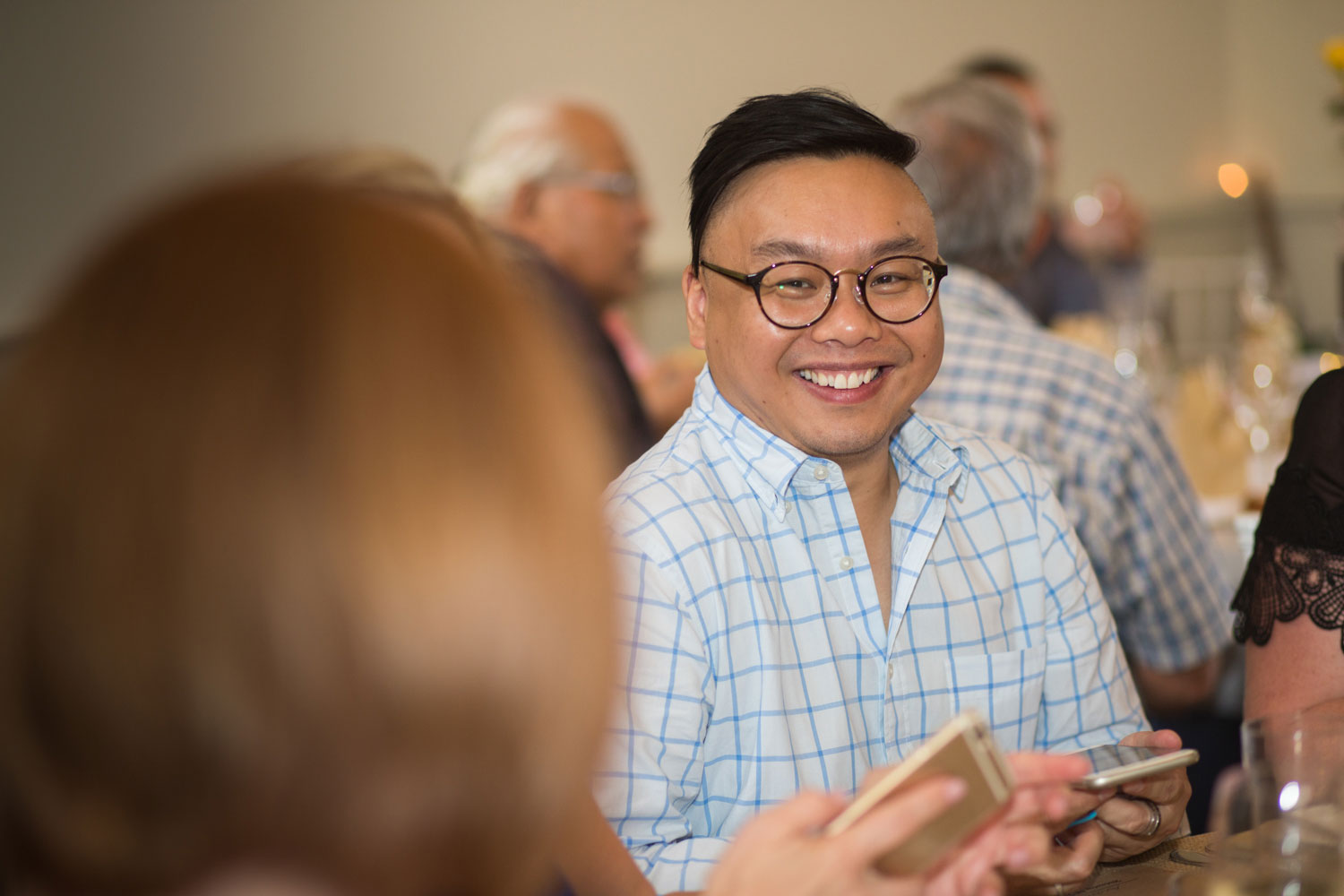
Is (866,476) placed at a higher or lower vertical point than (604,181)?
lower

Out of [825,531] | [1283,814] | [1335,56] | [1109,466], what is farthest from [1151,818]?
[1335,56]

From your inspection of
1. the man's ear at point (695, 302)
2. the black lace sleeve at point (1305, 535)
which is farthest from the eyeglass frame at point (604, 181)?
the black lace sleeve at point (1305, 535)

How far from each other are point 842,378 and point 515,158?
208 centimetres

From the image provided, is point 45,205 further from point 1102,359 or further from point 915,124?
point 1102,359

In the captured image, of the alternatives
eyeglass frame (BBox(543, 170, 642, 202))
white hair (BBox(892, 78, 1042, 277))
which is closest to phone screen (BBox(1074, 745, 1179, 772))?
white hair (BBox(892, 78, 1042, 277))

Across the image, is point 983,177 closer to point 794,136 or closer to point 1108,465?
point 1108,465

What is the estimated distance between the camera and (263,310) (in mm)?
485

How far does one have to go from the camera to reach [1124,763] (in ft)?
3.62

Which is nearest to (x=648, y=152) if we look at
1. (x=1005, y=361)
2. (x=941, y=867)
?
(x=1005, y=361)

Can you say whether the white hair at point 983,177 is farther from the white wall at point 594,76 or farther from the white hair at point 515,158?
the white wall at point 594,76

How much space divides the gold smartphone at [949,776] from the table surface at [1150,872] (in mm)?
278

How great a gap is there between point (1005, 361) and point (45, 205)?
10.4ft

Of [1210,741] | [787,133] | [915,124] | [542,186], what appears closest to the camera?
[787,133]

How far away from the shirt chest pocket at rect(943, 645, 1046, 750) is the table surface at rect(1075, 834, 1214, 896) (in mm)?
272
